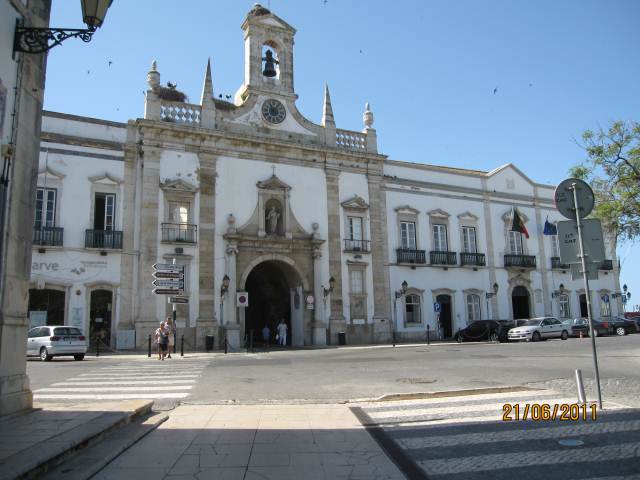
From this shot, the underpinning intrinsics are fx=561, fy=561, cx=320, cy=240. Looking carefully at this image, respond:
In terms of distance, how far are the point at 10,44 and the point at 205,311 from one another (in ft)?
65.0

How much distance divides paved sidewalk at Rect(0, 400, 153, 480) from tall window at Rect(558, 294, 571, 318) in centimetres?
3566

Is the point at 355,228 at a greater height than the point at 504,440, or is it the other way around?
the point at 355,228

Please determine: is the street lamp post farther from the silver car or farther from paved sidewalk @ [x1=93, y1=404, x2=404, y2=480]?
paved sidewalk @ [x1=93, y1=404, x2=404, y2=480]

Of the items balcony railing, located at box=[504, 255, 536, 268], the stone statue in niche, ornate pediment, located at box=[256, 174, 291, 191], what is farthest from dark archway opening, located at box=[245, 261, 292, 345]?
balcony railing, located at box=[504, 255, 536, 268]

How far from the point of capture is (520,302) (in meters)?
37.5

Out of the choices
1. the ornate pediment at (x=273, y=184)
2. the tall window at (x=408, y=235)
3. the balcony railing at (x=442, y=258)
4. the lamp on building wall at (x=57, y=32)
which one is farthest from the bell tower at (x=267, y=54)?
the lamp on building wall at (x=57, y=32)

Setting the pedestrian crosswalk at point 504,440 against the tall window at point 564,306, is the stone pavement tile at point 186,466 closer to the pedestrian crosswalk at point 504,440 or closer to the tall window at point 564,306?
the pedestrian crosswalk at point 504,440

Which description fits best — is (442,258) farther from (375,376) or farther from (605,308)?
(375,376)

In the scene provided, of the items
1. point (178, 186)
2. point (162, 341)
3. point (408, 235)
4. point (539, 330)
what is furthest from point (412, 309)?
point (162, 341)

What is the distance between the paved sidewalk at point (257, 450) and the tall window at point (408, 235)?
25347mm

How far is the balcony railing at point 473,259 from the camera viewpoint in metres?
34.5

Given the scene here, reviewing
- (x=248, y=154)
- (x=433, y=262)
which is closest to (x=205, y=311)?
(x=248, y=154)

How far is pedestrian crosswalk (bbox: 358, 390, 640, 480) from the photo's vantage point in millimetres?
5082
